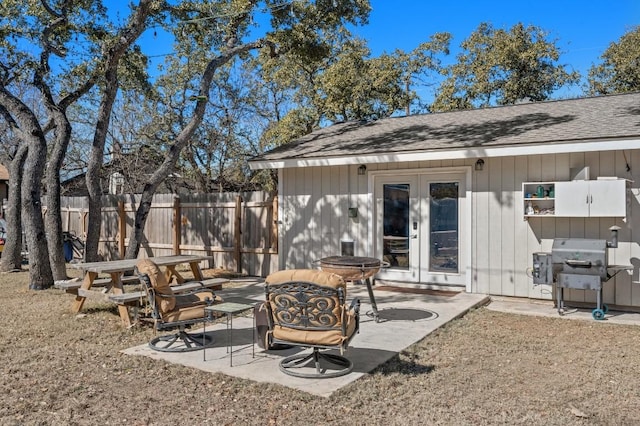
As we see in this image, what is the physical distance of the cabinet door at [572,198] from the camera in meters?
7.19

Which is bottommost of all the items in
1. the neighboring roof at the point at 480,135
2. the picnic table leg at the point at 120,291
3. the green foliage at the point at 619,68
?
the picnic table leg at the point at 120,291

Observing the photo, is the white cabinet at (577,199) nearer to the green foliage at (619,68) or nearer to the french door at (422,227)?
the french door at (422,227)

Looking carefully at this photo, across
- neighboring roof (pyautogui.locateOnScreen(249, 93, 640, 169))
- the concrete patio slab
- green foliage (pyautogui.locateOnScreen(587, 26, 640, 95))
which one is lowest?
the concrete patio slab

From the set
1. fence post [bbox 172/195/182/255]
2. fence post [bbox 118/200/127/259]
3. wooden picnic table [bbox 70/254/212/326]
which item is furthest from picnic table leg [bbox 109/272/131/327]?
fence post [bbox 118/200/127/259]

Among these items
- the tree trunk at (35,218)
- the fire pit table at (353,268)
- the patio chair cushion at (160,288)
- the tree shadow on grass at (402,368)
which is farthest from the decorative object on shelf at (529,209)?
the tree trunk at (35,218)

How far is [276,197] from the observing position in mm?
10859

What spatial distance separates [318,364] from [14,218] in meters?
10.0

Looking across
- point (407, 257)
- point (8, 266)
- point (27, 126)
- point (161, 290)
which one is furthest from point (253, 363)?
point (8, 266)

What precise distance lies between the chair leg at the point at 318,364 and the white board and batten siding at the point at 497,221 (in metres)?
2.76

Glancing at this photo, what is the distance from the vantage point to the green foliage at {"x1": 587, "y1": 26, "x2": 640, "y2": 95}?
17.8 metres

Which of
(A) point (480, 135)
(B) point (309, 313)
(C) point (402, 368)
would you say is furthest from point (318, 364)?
(A) point (480, 135)

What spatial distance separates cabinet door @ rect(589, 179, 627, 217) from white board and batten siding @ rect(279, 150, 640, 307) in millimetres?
351

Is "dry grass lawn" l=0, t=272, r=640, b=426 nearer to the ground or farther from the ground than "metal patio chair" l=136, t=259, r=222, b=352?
nearer to the ground

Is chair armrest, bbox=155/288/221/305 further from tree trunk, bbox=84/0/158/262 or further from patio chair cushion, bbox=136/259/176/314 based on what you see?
tree trunk, bbox=84/0/158/262
